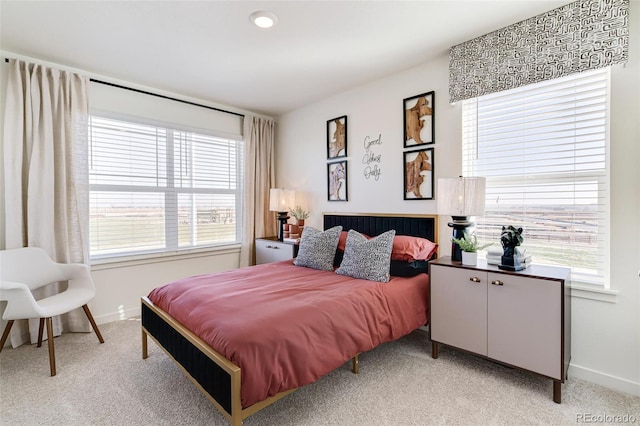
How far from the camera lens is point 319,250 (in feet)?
9.68

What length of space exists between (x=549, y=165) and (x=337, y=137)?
7.05 ft

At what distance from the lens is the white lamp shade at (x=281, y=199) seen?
13.3 feet

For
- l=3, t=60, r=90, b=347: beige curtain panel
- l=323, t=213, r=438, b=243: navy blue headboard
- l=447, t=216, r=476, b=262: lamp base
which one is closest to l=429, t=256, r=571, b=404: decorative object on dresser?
l=447, t=216, r=476, b=262: lamp base

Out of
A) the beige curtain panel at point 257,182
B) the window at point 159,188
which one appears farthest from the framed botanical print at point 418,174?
the window at point 159,188

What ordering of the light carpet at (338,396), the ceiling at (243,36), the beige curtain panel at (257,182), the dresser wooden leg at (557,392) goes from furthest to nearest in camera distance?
the beige curtain panel at (257,182)
the ceiling at (243,36)
the dresser wooden leg at (557,392)
the light carpet at (338,396)

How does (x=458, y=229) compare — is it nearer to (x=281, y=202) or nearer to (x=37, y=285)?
(x=281, y=202)

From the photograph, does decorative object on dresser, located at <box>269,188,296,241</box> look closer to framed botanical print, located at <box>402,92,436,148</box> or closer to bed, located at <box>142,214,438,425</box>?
bed, located at <box>142,214,438,425</box>

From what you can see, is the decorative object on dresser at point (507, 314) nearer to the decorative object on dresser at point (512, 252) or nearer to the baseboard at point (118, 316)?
the decorative object on dresser at point (512, 252)

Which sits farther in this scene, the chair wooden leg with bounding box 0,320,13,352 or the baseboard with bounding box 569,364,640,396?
the chair wooden leg with bounding box 0,320,13,352

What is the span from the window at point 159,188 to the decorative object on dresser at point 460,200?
287cm

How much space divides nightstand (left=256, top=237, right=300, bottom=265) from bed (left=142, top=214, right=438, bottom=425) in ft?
2.80

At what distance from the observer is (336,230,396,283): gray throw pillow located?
2.49 meters

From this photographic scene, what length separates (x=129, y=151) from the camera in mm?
3375

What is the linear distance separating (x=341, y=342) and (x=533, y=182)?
6.27 feet
